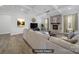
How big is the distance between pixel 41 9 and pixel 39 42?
656 mm

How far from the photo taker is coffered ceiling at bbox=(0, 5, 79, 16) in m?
2.79

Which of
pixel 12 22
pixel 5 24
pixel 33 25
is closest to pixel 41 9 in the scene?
pixel 33 25

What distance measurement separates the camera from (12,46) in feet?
9.25

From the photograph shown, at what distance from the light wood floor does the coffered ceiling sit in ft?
1.75

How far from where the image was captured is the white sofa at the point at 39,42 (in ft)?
8.77

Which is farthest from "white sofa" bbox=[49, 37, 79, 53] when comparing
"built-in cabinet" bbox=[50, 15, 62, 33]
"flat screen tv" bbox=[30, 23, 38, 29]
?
"flat screen tv" bbox=[30, 23, 38, 29]

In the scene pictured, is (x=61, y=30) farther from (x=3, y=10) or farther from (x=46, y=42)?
(x=3, y=10)

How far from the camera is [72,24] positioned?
2846 mm

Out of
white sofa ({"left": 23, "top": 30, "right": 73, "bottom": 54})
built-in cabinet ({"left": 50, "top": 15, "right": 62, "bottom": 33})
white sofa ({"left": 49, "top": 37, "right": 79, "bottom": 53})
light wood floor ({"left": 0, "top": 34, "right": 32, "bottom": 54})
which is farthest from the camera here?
built-in cabinet ({"left": 50, "top": 15, "right": 62, "bottom": 33})

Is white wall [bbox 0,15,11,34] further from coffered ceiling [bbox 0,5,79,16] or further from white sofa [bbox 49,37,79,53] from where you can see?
white sofa [bbox 49,37,79,53]

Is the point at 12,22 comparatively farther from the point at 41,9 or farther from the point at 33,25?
the point at 41,9

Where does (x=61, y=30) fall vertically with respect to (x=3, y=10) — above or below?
below
